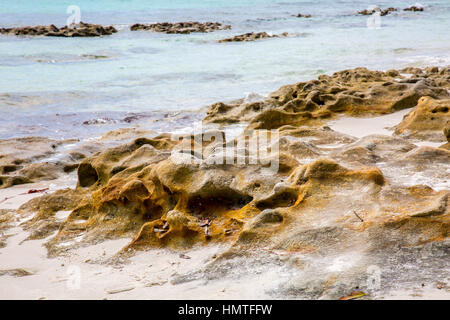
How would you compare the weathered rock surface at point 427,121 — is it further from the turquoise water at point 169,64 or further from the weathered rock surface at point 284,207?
the turquoise water at point 169,64

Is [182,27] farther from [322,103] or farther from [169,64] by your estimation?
[322,103]

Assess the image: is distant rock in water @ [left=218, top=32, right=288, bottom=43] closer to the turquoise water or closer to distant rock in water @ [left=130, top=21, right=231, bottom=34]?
the turquoise water

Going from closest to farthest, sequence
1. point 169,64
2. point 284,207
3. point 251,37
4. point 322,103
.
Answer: point 284,207 → point 322,103 → point 169,64 → point 251,37

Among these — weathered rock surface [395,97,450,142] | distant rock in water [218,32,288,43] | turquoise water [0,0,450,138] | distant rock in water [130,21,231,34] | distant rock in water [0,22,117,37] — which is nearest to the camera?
weathered rock surface [395,97,450,142]

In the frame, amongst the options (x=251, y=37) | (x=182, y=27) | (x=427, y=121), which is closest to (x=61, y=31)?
(x=182, y=27)

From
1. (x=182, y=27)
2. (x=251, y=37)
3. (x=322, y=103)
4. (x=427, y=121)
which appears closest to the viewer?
(x=427, y=121)

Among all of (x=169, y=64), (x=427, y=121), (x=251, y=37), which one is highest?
(x=251, y=37)

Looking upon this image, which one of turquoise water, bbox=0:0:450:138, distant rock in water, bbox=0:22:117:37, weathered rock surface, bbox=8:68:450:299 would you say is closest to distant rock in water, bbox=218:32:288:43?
turquoise water, bbox=0:0:450:138

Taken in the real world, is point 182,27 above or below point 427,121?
above

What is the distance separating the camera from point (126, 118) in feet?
33.7

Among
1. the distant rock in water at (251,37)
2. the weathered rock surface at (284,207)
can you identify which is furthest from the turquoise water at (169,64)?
the weathered rock surface at (284,207)

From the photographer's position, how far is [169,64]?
17.5 metres

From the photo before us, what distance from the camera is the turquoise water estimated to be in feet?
36.9
